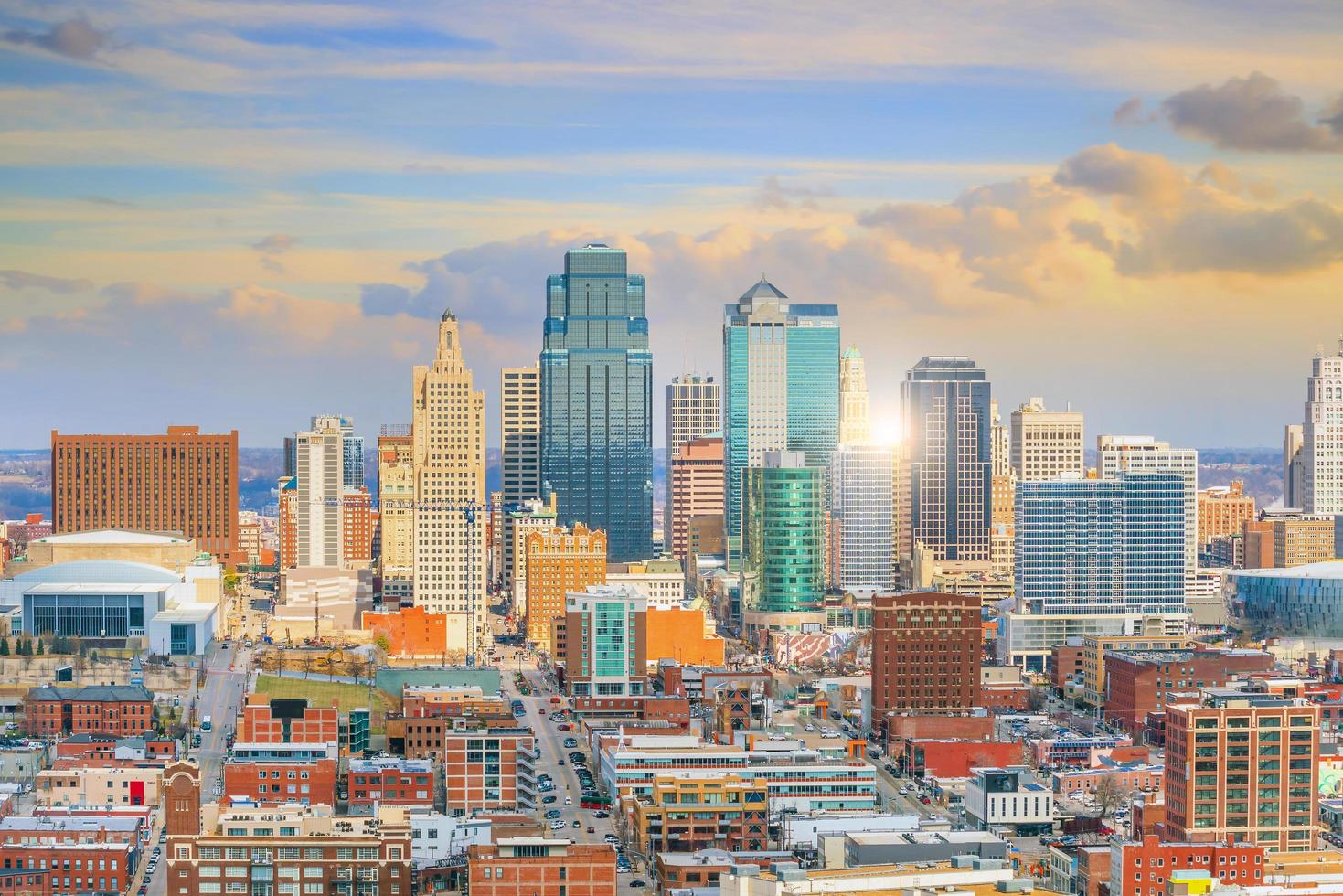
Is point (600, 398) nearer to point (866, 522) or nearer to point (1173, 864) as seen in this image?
point (866, 522)

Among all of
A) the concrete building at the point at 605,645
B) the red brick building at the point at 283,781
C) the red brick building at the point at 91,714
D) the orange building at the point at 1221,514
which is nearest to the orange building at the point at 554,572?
the concrete building at the point at 605,645

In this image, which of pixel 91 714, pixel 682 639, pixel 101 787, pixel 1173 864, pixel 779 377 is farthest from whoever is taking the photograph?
pixel 779 377

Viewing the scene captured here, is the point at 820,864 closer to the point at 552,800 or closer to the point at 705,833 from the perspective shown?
the point at 705,833

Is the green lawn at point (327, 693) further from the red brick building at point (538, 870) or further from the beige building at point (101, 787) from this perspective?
the red brick building at point (538, 870)

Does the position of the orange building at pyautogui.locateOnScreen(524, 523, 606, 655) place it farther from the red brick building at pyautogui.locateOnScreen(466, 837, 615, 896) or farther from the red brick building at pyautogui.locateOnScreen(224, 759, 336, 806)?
the red brick building at pyautogui.locateOnScreen(466, 837, 615, 896)

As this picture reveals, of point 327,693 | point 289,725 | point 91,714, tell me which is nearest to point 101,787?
point 289,725

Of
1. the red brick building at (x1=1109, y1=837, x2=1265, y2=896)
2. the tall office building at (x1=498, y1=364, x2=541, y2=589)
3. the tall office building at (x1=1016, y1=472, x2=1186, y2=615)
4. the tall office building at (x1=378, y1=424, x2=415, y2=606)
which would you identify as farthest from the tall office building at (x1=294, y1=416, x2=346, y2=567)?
the red brick building at (x1=1109, y1=837, x2=1265, y2=896)

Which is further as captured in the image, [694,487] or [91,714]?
[694,487]
